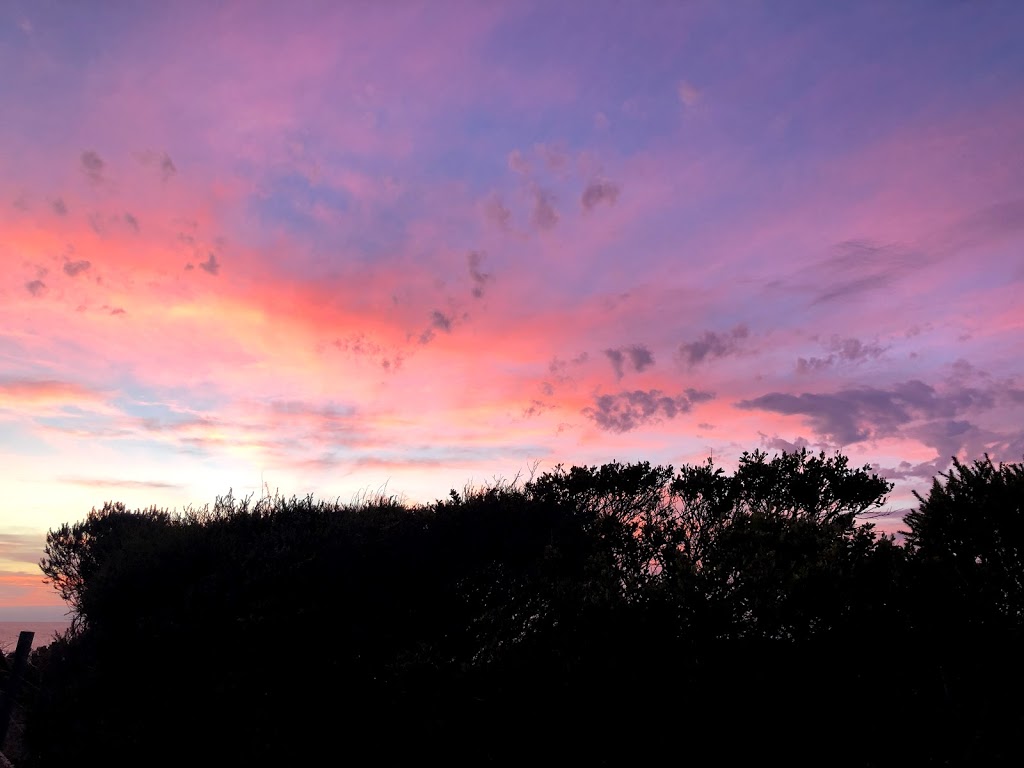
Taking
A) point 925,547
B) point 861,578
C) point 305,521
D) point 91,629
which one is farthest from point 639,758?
point 91,629

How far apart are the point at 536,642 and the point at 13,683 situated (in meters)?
14.4

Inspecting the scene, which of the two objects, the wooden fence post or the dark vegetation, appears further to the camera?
the wooden fence post

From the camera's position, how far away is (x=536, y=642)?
11094mm

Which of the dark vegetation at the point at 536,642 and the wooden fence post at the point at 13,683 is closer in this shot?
the dark vegetation at the point at 536,642

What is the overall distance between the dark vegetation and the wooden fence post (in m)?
1.72

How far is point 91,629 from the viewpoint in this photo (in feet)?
52.3

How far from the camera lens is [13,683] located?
16.8 meters

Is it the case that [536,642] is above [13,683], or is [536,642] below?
above

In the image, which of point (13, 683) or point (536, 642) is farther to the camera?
point (13, 683)

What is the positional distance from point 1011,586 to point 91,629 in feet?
62.1

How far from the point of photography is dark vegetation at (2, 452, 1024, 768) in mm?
9188

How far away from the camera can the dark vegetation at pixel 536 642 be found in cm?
919

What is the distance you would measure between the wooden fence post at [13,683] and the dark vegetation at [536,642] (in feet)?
5.65

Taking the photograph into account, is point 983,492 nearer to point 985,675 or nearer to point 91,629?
point 985,675
